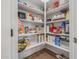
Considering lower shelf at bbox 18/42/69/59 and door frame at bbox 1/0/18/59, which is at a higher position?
door frame at bbox 1/0/18/59

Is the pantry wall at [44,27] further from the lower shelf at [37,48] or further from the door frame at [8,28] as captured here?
the door frame at [8,28]

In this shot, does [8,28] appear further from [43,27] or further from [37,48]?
[43,27]

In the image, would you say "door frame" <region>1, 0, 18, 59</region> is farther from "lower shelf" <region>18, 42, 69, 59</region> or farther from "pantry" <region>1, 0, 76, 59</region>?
"lower shelf" <region>18, 42, 69, 59</region>

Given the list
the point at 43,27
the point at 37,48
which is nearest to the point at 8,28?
the point at 37,48

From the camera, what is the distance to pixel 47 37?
2883mm

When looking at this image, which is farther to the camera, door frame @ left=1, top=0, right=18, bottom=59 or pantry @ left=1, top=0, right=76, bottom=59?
pantry @ left=1, top=0, right=76, bottom=59

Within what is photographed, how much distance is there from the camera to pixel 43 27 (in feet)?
9.69

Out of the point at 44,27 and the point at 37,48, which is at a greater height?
the point at 44,27

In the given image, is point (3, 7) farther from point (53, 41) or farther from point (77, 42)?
point (53, 41)

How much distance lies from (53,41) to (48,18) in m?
0.89

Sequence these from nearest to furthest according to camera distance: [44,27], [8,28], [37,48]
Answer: [8,28], [37,48], [44,27]

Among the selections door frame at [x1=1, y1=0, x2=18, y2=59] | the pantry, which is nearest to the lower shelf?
the pantry

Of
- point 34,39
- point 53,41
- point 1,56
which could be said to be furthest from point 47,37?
point 1,56

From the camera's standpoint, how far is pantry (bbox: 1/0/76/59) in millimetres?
1975
